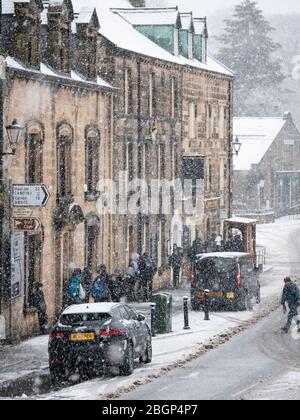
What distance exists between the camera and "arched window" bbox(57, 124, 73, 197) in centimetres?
3419

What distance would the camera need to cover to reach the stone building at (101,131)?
31.0 meters

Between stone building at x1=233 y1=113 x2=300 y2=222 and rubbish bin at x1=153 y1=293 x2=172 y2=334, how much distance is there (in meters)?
43.1

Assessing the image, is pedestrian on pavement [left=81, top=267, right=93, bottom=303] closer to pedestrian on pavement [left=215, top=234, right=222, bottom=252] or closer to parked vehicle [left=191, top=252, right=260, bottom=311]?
parked vehicle [left=191, top=252, right=260, bottom=311]

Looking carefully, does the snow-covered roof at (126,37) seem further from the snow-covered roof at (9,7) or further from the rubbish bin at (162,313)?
the rubbish bin at (162,313)

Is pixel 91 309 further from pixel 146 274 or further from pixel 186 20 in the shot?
pixel 186 20

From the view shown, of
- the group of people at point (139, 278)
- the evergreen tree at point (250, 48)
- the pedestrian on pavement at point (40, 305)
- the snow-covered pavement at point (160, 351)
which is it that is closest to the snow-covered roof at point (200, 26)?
the evergreen tree at point (250, 48)

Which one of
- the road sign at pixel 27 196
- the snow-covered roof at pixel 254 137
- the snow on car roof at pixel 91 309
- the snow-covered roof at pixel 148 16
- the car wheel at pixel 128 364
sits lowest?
the car wheel at pixel 128 364

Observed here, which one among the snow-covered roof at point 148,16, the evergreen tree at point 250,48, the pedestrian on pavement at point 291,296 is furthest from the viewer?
the evergreen tree at point 250,48

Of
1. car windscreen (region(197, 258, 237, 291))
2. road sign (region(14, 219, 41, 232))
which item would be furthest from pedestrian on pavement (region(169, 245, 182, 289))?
road sign (region(14, 219, 41, 232))


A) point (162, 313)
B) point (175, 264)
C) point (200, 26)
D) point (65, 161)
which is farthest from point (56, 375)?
point (200, 26)

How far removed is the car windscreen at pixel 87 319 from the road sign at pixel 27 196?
416cm

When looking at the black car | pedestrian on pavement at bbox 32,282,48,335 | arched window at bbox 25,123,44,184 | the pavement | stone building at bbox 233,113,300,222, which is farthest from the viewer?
stone building at bbox 233,113,300,222

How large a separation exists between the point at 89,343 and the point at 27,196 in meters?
5.07
